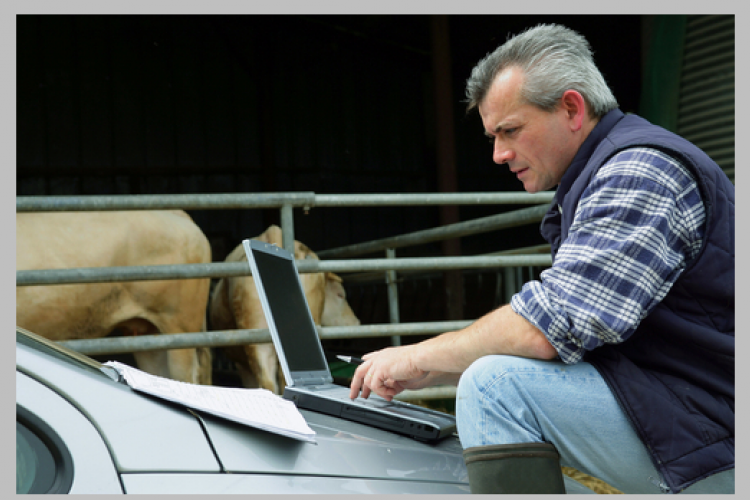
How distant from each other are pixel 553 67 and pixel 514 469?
801 mm

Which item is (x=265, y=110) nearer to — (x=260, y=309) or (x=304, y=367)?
(x=260, y=309)

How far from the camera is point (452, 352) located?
131cm

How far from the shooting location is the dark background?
A: 10070 mm

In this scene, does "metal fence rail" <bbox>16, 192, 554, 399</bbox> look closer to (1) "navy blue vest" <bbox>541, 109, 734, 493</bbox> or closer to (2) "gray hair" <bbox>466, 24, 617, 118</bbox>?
(2) "gray hair" <bbox>466, 24, 617, 118</bbox>

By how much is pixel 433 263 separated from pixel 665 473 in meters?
1.97

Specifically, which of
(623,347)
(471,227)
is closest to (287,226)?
(471,227)

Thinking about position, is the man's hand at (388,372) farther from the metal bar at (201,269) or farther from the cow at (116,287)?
the cow at (116,287)

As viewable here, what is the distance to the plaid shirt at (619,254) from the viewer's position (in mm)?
1162

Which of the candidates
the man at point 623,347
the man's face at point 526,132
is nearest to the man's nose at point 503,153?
the man's face at point 526,132

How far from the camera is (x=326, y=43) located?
12.0 meters

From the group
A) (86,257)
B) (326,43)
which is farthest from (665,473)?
(326,43)

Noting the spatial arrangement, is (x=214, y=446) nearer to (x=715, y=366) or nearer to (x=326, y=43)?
(x=715, y=366)

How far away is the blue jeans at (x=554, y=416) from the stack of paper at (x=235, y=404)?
11.6 inches

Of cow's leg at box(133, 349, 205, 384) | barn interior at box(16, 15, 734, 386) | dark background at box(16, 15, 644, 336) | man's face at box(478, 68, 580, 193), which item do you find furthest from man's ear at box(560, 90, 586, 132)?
dark background at box(16, 15, 644, 336)
